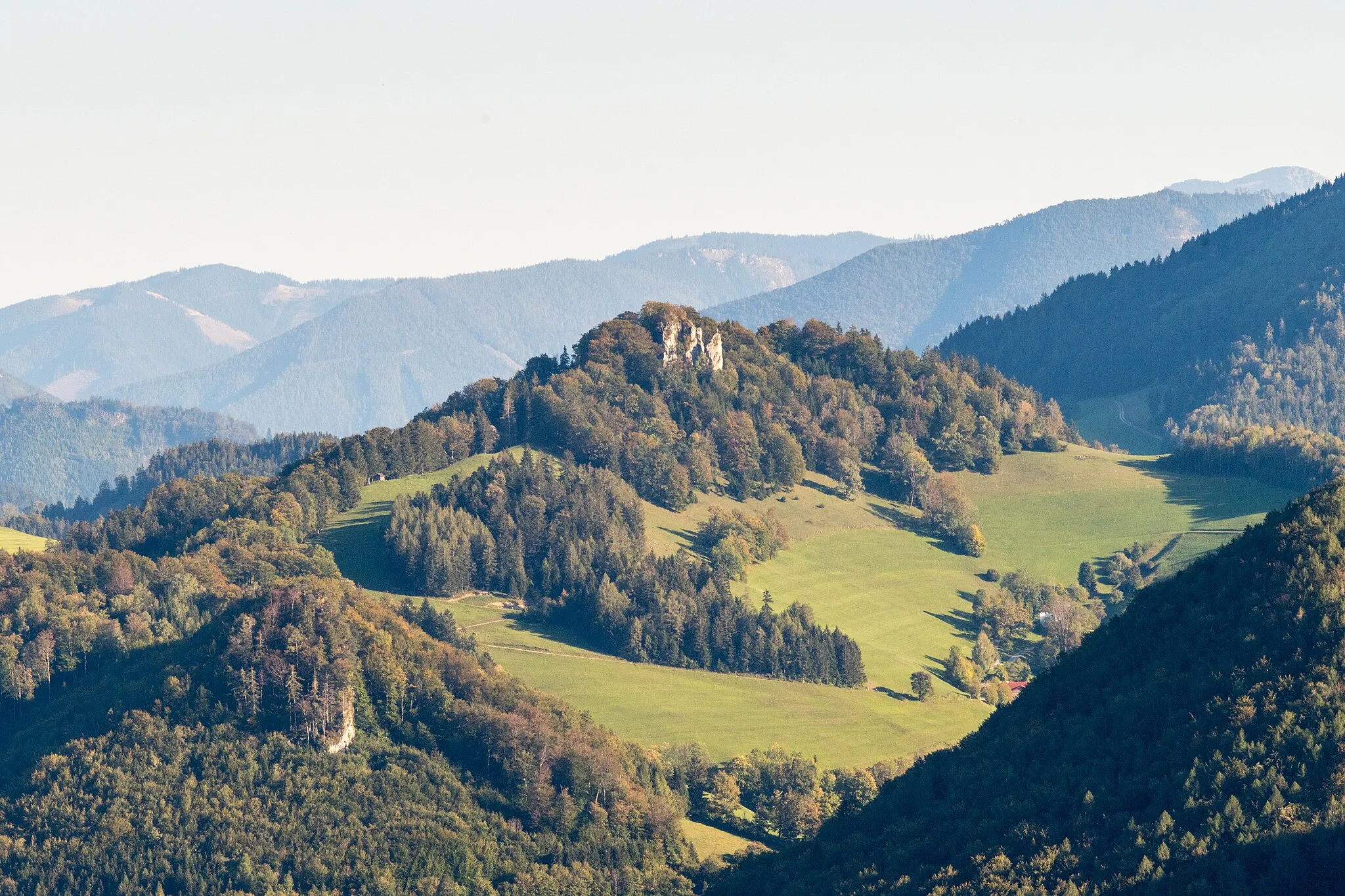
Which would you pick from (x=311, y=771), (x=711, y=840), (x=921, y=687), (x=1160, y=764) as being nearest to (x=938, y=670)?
(x=921, y=687)

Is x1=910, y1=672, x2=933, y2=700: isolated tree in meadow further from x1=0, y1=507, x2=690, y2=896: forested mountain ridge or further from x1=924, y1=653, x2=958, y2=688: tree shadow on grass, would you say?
x1=0, y1=507, x2=690, y2=896: forested mountain ridge

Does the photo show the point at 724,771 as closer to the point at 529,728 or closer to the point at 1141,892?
the point at 529,728

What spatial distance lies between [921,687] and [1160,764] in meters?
103

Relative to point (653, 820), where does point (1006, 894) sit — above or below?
above

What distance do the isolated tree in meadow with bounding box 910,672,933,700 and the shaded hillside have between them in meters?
86.2

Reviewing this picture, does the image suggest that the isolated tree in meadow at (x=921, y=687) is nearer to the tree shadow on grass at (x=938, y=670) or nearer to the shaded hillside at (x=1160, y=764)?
the tree shadow on grass at (x=938, y=670)

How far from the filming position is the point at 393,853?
124 meters

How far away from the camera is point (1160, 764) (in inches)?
3250

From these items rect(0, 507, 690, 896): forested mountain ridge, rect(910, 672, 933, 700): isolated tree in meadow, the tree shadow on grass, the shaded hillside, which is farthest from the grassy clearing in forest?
the tree shadow on grass

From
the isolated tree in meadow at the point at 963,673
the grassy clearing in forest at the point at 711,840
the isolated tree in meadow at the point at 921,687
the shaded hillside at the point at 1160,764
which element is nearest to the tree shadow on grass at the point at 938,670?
the isolated tree in meadow at the point at 963,673

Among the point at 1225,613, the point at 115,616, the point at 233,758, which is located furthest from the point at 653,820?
the point at 115,616

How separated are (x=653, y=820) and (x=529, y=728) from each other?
13366mm

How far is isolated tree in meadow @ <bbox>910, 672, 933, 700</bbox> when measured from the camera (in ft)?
606

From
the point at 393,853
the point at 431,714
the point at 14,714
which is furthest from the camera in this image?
the point at 14,714
